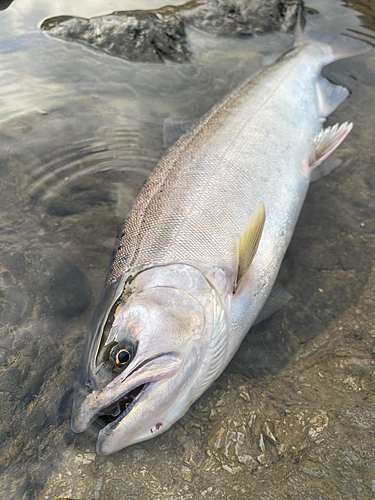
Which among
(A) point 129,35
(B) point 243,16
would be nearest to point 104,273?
(A) point 129,35

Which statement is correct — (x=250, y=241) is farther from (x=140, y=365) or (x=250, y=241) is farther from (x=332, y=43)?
(x=332, y=43)

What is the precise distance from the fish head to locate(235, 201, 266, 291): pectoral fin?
→ 42 centimetres

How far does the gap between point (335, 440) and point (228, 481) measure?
608 mm

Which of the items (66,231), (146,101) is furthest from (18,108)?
(66,231)

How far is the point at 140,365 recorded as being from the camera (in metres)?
1.89

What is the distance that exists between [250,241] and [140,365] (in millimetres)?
1084

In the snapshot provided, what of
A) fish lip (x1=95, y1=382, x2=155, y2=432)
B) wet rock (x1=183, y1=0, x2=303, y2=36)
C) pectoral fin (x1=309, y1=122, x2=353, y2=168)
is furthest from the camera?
wet rock (x1=183, y1=0, x2=303, y2=36)

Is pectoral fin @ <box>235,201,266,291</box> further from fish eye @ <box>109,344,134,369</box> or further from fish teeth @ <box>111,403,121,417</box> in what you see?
fish teeth @ <box>111,403,121,417</box>

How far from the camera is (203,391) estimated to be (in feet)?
7.06

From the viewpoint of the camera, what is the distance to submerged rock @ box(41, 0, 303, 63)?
444 cm

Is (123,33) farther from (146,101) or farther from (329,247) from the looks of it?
(329,247)

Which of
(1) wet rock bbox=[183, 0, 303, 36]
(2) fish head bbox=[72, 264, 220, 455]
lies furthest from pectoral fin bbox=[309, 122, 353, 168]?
(1) wet rock bbox=[183, 0, 303, 36]

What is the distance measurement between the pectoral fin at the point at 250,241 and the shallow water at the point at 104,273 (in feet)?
1.92

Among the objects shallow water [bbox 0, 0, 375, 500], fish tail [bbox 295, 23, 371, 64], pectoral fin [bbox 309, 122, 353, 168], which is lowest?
shallow water [bbox 0, 0, 375, 500]
